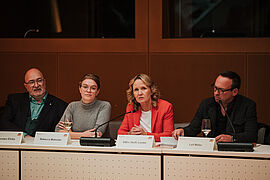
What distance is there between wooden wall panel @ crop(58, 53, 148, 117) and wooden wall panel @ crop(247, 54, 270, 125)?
4.42 ft

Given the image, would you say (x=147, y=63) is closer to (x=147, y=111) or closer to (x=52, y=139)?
(x=147, y=111)

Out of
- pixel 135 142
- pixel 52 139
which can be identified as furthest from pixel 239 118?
pixel 52 139

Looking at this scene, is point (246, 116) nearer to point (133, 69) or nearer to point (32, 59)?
point (133, 69)

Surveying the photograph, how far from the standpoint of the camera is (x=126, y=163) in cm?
232

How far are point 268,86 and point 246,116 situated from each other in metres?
1.72

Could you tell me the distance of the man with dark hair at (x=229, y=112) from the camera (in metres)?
2.90

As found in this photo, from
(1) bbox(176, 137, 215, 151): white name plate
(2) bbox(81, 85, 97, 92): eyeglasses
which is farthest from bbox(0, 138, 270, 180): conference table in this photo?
(2) bbox(81, 85, 97, 92): eyeglasses

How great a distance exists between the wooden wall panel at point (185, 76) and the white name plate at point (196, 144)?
222 centimetres

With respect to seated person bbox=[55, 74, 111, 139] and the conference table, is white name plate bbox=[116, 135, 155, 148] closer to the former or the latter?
the conference table

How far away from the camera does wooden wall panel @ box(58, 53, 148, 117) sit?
4.59m

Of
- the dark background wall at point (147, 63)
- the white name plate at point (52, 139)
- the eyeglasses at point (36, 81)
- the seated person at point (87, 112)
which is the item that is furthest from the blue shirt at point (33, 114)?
the dark background wall at point (147, 63)

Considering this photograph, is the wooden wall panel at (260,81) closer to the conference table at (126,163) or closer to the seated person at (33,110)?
the conference table at (126,163)

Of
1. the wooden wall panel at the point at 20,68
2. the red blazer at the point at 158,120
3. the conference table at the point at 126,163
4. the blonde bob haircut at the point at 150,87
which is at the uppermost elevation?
the wooden wall panel at the point at 20,68

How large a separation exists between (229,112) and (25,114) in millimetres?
1972
